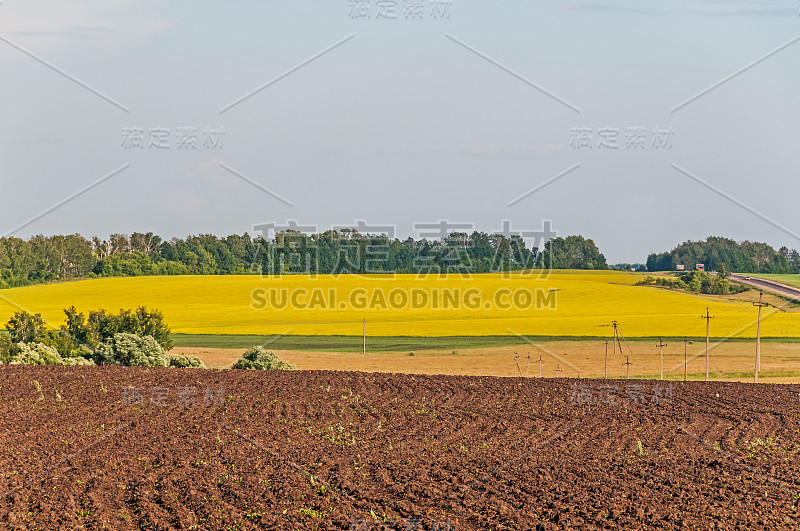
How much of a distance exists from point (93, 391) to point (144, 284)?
181ft

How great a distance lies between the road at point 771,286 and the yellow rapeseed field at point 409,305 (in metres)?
3.96

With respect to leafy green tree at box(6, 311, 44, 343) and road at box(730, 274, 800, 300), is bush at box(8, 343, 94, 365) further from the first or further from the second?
road at box(730, 274, 800, 300)

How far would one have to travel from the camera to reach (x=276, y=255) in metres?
68.4

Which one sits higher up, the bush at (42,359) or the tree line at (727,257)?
the tree line at (727,257)

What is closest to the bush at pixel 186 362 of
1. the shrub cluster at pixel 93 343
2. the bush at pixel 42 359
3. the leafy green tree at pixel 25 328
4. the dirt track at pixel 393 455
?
the shrub cluster at pixel 93 343

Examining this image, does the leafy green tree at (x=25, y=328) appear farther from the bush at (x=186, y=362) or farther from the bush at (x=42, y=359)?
the bush at (x=186, y=362)

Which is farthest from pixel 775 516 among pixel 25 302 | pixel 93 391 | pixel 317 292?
pixel 25 302

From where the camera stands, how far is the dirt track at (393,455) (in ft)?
36.2

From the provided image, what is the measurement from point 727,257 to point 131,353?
76025mm

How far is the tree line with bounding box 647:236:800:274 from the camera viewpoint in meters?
88.9

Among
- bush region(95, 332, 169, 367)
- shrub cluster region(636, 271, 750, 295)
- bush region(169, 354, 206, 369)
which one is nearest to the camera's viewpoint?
bush region(95, 332, 169, 367)

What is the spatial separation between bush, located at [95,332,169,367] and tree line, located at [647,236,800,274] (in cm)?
6630

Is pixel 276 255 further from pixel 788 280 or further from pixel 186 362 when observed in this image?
pixel 788 280

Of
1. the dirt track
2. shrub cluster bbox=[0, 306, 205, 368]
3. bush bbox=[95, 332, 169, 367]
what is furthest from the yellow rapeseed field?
the dirt track
